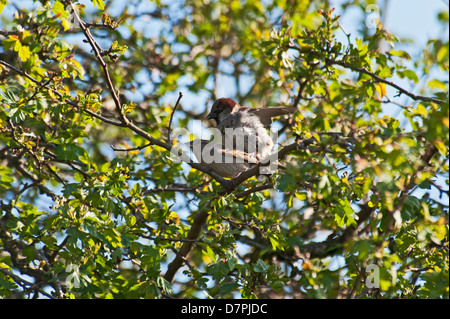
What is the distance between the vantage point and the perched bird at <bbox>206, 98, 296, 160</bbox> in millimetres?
5090

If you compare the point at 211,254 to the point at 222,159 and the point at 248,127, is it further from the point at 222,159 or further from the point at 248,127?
the point at 248,127

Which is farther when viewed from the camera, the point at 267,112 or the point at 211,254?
the point at 267,112

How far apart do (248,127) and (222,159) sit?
2.19ft

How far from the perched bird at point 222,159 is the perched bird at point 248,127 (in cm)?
22

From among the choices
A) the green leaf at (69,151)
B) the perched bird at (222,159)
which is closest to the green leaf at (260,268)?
the perched bird at (222,159)

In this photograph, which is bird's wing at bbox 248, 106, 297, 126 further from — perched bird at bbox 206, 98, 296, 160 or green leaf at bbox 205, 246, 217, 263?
green leaf at bbox 205, 246, 217, 263

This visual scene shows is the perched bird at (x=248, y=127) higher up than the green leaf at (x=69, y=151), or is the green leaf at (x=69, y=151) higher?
the perched bird at (x=248, y=127)

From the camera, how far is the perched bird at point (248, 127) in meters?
5.09

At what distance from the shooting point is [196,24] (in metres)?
7.54

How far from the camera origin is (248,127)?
529 centimetres

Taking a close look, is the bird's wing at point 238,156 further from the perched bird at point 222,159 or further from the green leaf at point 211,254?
the green leaf at point 211,254

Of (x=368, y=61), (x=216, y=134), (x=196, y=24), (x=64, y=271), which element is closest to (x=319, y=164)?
(x=368, y=61)

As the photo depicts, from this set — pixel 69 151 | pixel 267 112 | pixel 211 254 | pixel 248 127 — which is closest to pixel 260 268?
pixel 211 254
